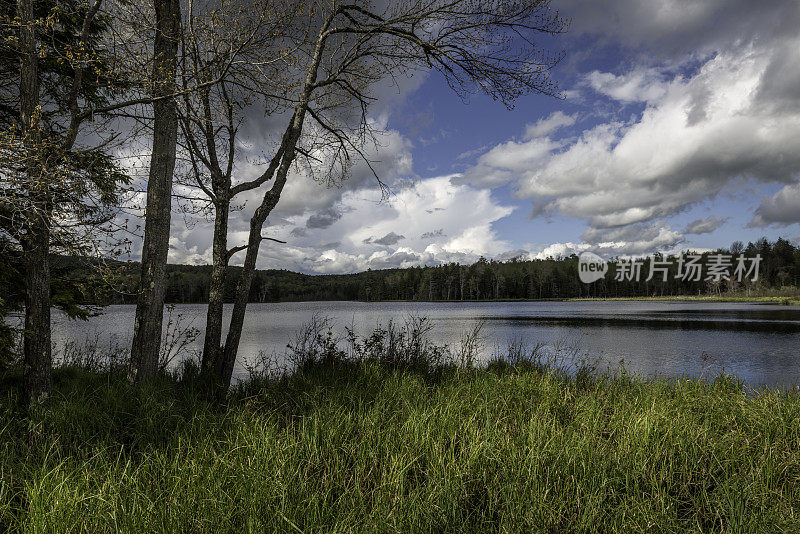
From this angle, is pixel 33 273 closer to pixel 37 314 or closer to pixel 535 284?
pixel 37 314

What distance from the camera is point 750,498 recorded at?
8.91 feet

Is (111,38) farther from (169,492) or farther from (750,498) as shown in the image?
(750,498)

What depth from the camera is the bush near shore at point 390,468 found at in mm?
2438

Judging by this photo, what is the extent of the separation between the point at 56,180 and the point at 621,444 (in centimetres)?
627

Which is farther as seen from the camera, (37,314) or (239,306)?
(239,306)

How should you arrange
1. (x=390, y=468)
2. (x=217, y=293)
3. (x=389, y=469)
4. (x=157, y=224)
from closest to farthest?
(x=390, y=468) → (x=389, y=469) → (x=157, y=224) → (x=217, y=293)

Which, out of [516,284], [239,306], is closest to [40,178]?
[239,306]

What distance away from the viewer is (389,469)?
3053 millimetres

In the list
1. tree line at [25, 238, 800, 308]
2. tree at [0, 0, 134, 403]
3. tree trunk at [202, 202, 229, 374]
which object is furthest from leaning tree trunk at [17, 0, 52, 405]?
tree line at [25, 238, 800, 308]

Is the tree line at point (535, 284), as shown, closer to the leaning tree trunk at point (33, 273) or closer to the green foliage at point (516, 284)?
the green foliage at point (516, 284)

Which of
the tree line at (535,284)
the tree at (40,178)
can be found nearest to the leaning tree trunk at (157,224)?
the tree at (40,178)

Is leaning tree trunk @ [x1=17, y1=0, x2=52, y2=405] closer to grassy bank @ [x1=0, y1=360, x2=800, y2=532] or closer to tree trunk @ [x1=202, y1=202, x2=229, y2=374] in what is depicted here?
grassy bank @ [x1=0, y1=360, x2=800, y2=532]

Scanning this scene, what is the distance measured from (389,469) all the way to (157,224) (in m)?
5.31

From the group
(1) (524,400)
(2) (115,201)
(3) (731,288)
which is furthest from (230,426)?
(3) (731,288)
